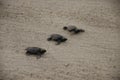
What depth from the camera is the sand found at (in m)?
4.69

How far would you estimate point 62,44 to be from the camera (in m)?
5.55

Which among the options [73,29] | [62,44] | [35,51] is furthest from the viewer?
[73,29]

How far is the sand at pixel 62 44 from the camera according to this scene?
4.69 m

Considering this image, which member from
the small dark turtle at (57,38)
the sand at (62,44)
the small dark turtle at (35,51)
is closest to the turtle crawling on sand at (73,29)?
the sand at (62,44)

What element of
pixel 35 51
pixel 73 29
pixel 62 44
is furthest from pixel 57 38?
pixel 35 51

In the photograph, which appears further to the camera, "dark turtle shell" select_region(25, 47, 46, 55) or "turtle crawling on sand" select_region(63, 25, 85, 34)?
"turtle crawling on sand" select_region(63, 25, 85, 34)

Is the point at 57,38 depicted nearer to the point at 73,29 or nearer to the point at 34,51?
the point at 73,29

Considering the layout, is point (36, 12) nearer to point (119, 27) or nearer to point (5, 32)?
point (5, 32)

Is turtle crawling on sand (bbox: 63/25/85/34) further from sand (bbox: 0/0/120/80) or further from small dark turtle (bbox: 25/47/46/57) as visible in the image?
small dark turtle (bbox: 25/47/46/57)

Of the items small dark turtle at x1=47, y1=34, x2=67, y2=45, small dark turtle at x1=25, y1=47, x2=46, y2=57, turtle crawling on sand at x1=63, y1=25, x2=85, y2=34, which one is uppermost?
turtle crawling on sand at x1=63, y1=25, x2=85, y2=34

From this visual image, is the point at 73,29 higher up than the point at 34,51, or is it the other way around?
the point at 73,29

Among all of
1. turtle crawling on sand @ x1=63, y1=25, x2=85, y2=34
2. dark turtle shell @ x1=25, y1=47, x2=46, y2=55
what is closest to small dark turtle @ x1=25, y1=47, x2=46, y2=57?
dark turtle shell @ x1=25, y1=47, x2=46, y2=55

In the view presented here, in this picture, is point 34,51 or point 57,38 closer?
point 34,51

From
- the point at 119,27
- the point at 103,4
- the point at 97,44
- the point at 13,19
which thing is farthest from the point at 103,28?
the point at 13,19
